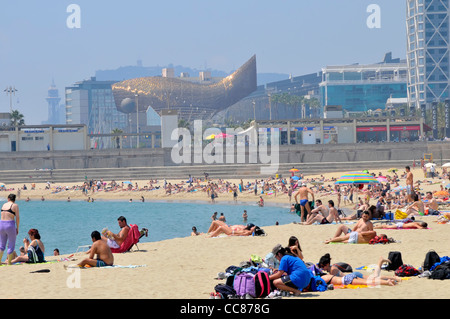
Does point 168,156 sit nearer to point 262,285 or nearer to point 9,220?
point 9,220

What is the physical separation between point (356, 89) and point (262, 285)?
16432 centimetres

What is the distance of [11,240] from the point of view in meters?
14.6

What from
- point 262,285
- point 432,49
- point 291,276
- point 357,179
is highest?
point 432,49

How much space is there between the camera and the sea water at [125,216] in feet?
113

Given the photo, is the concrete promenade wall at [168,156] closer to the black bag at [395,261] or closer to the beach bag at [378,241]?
the beach bag at [378,241]

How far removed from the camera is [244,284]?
35.4 feet

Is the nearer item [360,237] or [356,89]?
[360,237]

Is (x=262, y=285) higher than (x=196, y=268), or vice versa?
(x=262, y=285)

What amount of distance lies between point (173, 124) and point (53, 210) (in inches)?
1019

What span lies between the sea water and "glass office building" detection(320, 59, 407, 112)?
395 ft

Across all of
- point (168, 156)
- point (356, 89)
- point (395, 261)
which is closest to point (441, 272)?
point (395, 261)

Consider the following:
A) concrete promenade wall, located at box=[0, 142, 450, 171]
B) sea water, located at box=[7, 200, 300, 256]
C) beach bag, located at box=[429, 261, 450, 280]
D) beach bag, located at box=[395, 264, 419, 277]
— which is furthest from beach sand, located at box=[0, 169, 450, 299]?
concrete promenade wall, located at box=[0, 142, 450, 171]

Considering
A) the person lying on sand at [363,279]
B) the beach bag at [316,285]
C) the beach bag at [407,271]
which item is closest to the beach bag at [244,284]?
the beach bag at [316,285]
